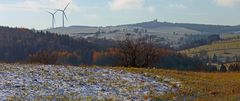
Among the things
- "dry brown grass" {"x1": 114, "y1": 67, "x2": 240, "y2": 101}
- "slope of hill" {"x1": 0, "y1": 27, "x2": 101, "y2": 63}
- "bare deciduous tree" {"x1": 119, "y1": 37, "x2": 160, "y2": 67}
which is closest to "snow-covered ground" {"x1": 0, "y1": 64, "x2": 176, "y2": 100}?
"dry brown grass" {"x1": 114, "y1": 67, "x2": 240, "y2": 101}

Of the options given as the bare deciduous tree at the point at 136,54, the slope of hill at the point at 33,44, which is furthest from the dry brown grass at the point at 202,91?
the slope of hill at the point at 33,44

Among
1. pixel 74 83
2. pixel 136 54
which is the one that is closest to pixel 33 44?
pixel 136 54

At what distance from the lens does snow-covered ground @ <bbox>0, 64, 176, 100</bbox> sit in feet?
71.8

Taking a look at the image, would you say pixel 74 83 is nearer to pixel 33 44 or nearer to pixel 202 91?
pixel 202 91

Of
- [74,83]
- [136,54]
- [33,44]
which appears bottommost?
[33,44]

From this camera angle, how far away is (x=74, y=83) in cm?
2505

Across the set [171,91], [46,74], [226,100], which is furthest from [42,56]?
[226,100]

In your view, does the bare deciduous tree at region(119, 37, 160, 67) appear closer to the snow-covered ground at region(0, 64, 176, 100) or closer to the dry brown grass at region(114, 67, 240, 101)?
the dry brown grass at region(114, 67, 240, 101)

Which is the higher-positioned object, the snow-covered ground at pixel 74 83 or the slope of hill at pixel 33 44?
the snow-covered ground at pixel 74 83

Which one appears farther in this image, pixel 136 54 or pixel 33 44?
pixel 33 44

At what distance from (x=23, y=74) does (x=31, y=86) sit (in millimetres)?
3172

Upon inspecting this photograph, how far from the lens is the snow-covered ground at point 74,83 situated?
71.8 ft

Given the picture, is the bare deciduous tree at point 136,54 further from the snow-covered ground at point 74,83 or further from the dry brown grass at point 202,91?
the snow-covered ground at point 74,83

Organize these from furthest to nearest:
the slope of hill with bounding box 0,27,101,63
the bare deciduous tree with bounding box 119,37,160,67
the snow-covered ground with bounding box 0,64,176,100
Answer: the slope of hill with bounding box 0,27,101,63 → the bare deciduous tree with bounding box 119,37,160,67 → the snow-covered ground with bounding box 0,64,176,100
